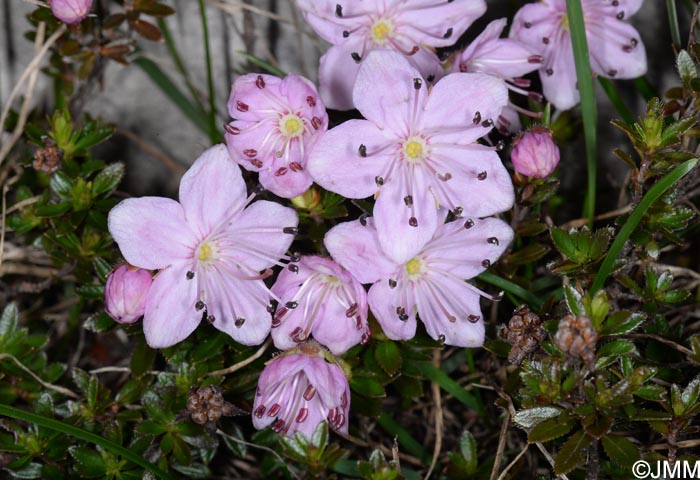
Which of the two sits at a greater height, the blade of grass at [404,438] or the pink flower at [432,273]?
the pink flower at [432,273]

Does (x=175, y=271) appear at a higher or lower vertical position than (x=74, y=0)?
lower

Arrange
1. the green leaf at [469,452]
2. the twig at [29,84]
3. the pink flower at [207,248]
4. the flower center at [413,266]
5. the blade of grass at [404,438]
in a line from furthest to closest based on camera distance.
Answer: the twig at [29,84], the blade of grass at [404,438], the green leaf at [469,452], the flower center at [413,266], the pink flower at [207,248]

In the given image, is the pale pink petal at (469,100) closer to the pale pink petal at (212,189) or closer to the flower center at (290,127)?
the flower center at (290,127)

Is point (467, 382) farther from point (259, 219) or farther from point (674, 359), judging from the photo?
point (259, 219)

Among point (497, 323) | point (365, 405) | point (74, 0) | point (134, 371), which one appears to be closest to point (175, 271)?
point (134, 371)

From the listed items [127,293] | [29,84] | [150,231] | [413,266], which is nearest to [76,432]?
[127,293]

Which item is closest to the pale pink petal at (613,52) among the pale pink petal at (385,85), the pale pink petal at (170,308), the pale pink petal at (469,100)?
the pale pink petal at (469,100)

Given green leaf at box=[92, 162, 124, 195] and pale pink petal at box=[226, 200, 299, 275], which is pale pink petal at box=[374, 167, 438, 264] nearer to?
pale pink petal at box=[226, 200, 299, 275]
